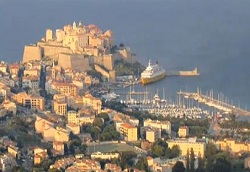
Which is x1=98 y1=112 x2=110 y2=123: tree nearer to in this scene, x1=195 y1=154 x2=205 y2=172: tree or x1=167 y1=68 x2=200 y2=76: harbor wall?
x1=195 y1=154 x2=205 y2=172: tree

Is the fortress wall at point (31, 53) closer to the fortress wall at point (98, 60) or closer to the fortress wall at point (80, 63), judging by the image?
the fortress wall at point (80, 63)

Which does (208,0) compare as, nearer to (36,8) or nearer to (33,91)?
(36,8)

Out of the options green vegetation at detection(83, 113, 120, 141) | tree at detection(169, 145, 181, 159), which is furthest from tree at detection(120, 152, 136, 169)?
green vegetation at detection(83, 113, 120, 141)

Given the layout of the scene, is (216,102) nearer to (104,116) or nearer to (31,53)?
(104,116)

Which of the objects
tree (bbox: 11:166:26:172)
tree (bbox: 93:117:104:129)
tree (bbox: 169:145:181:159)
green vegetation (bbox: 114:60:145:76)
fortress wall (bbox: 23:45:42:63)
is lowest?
tree (bbox: 11:166:26:172)

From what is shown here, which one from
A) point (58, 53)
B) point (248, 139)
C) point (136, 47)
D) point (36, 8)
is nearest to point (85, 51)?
point (58, 53)

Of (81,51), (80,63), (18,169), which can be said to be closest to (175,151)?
(18,169)

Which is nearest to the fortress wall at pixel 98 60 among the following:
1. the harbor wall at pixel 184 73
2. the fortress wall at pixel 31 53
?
the fortress wall at pixel 31 53

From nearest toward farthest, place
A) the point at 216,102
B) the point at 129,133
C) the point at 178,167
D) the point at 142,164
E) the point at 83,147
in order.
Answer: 1. the point at 178,167
2. the point at 142,164
3. the point at 83,147
4. the point at 129,133
5. the point at 216,102
